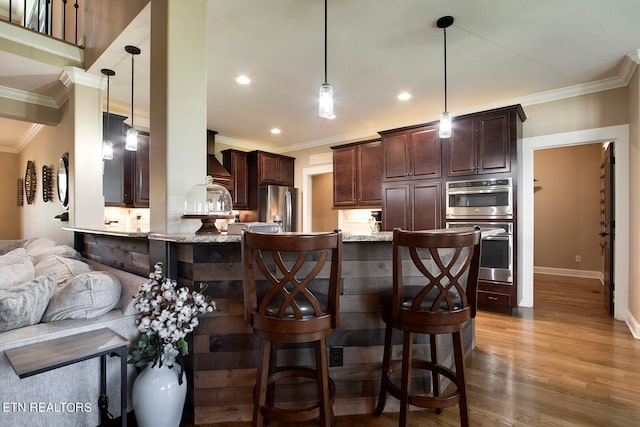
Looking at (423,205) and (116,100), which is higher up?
(116,100)

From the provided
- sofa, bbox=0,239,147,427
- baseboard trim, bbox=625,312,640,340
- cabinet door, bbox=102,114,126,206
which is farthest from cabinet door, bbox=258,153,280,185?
baseboard trim, bbox=625,312,640,340

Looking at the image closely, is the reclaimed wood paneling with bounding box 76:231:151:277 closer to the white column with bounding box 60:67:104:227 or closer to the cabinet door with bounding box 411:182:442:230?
the white column with bounding box 60:67:104:227

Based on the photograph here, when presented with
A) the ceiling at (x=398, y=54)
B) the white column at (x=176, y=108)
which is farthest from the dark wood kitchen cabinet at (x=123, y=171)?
the white column at (x=176, y=108)

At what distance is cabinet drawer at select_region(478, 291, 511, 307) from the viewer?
3.75 m

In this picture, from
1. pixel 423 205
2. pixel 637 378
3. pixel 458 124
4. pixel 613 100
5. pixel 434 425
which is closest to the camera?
pixel 434 425

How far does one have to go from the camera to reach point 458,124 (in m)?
4.05

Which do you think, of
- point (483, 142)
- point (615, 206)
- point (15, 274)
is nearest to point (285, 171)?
point (483, 142)

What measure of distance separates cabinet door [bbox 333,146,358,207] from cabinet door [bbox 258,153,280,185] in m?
1.25

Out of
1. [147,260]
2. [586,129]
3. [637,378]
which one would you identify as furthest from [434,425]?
[586,129]

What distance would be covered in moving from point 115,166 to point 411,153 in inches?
158

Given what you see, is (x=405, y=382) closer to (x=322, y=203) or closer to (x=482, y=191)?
(x=482, y=191)

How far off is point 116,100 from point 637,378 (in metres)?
5.94

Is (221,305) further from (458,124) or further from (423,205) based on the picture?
(458,124)

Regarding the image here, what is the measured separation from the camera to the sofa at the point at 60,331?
1451 mm
